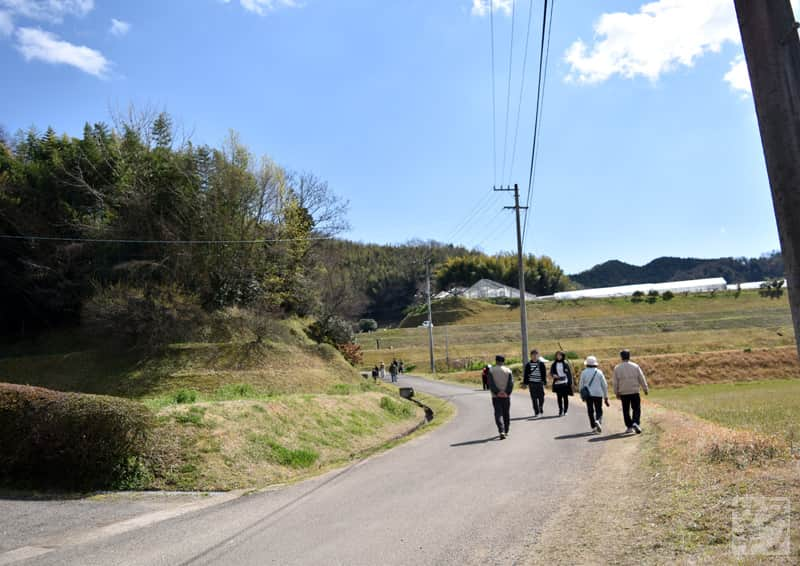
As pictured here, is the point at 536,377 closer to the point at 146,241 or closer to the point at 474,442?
the point at 474,442

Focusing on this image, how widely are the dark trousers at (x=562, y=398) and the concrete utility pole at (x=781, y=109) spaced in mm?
11217

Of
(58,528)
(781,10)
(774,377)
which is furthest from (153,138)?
(774,377)

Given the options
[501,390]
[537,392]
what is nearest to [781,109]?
[501,390]

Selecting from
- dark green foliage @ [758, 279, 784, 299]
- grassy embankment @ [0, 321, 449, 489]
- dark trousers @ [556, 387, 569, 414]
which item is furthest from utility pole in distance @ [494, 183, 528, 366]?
dark green foliage @ [758, 279, 784, 299]

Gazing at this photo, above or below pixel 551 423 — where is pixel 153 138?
above

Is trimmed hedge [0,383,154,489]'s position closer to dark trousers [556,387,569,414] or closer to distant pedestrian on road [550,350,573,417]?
distant pedestrian on road [550,350,573,417]

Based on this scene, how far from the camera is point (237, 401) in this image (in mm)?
13406

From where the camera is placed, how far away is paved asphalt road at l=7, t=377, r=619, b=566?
5363mm

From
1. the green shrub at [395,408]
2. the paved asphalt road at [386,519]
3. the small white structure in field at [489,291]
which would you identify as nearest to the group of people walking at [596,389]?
the paved asphalt road at [386,519]

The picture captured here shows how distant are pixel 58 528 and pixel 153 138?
27.6 metres

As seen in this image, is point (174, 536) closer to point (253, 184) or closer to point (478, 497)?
point (478, 497)

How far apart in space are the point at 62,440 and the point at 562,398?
12388 millimetres

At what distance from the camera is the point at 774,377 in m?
39.2

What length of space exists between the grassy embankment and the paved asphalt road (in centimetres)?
187
